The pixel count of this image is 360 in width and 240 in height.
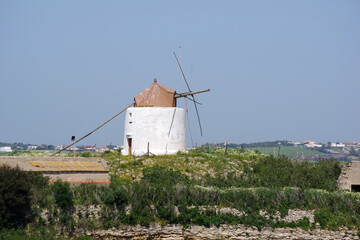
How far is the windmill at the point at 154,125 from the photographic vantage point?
132 ft

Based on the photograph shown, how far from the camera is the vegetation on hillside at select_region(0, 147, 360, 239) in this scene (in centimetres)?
2803

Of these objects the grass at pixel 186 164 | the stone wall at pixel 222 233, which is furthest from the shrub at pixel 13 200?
Answer: the grass at pixel 186 164

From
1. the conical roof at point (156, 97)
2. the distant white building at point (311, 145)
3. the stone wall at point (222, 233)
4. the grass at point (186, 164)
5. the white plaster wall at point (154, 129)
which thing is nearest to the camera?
the stone wall at point (222, 233)

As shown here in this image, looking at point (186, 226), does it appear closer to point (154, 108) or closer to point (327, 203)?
point (327, 203)

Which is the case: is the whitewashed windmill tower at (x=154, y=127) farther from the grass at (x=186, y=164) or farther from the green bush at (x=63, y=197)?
the green bush at (x=63, y=197)

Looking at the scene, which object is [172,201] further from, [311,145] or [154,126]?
[311,145]

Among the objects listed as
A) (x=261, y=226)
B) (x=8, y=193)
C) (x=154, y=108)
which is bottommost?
(x=261, y=226)

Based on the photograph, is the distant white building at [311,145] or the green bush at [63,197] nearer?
the green bush at [63,197]

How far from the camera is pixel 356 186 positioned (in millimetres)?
37719

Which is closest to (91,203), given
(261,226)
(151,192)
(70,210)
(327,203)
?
(70,210)

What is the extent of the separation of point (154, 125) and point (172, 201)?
10.9 metres

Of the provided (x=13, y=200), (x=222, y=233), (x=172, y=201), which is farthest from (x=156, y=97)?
(x=13, y=200)

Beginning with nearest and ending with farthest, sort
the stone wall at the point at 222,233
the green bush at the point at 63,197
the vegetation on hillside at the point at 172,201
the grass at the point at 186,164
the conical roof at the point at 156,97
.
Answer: the vegetation on hillside at the point at 172,201, the green bush at the point at 63,197, the stone wall at the point at 222,233, the grass at the point at 186,164, the conical roof at the point at 156,97

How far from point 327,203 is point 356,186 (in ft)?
24.3
